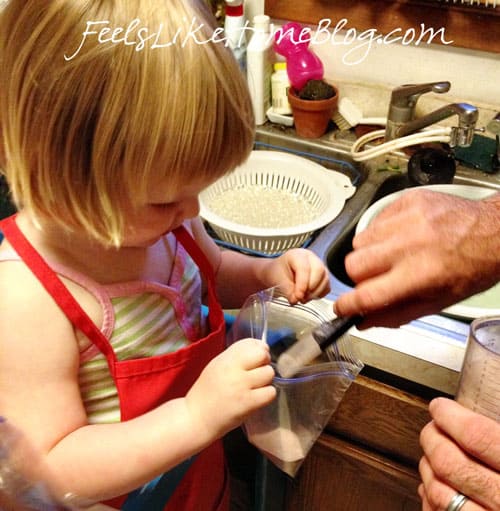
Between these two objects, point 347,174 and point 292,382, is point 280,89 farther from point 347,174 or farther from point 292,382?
point 292,382

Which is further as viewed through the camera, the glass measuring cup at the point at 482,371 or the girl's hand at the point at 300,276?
the girl's hand at the point at 300,276

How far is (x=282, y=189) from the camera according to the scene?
48.1 inches

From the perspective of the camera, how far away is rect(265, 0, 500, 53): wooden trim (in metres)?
1.09

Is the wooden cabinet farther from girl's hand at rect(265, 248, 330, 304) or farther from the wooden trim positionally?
the wooden trim

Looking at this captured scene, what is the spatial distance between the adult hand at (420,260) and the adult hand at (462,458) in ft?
0.42

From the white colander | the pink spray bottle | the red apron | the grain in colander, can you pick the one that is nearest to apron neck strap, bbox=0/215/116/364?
the red apron

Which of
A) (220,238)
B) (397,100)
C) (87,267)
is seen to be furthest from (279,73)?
(87,267)

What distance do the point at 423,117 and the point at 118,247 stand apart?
0.74 m

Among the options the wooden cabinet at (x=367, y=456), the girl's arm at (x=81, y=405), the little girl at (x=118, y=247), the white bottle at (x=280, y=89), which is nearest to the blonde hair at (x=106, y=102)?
the little girl at (x=118, y=247)

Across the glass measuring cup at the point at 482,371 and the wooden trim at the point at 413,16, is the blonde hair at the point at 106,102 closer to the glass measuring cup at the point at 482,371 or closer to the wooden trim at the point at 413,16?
the glass measuring cup at the point at 482,371

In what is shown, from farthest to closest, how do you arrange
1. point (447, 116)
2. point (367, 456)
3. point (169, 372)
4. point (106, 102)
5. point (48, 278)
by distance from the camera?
point (447, 116) < point (367, 456) < point (169, 372) < point (48, 278) < point (106, 102)

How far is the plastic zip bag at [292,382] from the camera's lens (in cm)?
69

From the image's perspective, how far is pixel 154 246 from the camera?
0.78 metres

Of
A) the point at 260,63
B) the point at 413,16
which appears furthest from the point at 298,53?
the point at 413,16
